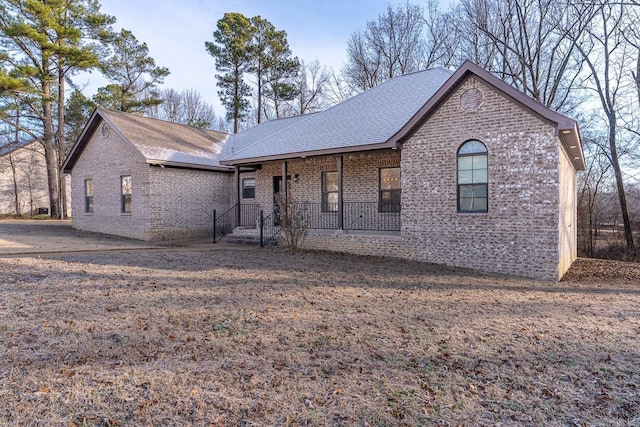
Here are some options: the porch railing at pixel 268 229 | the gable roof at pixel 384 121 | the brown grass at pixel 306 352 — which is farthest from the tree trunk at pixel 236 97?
the brown grass at pixel 306 352

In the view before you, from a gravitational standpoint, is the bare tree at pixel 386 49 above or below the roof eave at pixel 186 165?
above

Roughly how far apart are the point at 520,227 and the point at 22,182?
121 feet

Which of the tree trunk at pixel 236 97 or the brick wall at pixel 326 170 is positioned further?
the tree trunk at pixel 236 97

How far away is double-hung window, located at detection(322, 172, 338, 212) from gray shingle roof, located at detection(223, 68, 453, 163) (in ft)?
4.80

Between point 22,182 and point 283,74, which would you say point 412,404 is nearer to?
point 283,74

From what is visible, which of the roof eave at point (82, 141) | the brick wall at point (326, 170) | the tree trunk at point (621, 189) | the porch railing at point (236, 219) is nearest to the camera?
the brick wall at point (326, 170)

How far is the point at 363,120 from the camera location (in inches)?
551

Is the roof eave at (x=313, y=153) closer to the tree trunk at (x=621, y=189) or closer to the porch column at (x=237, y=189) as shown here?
the porch column at (x=237, y=189)

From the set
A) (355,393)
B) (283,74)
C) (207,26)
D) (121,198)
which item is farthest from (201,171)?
(207,26)

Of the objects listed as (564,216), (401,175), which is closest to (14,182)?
(401,175)

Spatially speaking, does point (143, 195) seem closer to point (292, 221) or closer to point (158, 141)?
point (158, 141)

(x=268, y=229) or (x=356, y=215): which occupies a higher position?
(x=356, y=215)

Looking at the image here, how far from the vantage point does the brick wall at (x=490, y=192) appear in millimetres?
8945

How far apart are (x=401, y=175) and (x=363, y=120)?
3.69 metres
